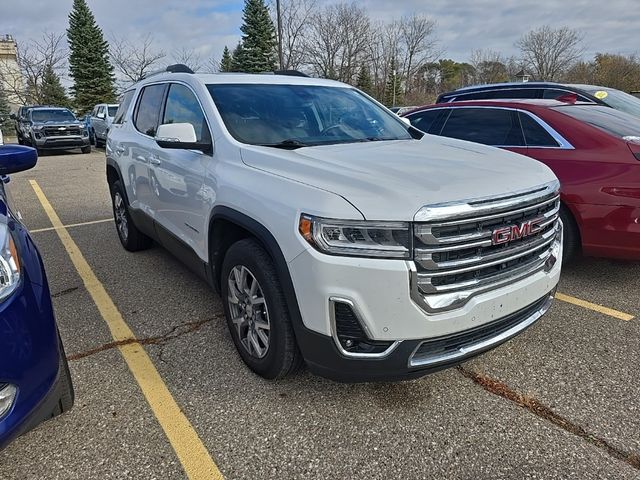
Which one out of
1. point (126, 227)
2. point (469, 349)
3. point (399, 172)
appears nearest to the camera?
point (469, 349)

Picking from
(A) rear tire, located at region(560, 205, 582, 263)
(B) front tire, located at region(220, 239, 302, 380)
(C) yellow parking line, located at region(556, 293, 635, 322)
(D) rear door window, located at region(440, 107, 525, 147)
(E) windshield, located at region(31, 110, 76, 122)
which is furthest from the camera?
(E) windshield, located at region(31, 110, 76, 122)

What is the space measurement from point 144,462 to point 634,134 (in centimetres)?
452

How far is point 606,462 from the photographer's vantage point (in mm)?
2150

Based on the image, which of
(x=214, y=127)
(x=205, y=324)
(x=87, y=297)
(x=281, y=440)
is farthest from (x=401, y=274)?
(x=87, y=297)

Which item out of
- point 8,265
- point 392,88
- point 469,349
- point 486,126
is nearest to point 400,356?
point 469,349

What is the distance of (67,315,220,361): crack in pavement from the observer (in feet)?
10.3

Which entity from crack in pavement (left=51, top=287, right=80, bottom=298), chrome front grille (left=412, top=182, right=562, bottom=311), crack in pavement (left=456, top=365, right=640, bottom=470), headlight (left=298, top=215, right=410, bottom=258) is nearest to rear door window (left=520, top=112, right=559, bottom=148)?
chrome front grille (left=412, top=182, right=562, bottom=311)

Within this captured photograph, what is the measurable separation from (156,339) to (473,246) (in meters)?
2.29

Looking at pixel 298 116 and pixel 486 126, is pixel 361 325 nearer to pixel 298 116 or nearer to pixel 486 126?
pixel 298 116

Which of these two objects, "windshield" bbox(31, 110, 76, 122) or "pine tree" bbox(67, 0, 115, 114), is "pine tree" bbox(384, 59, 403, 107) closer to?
"pine tree" bbox(67, 0, 115, 114)

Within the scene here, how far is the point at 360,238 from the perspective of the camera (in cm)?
210

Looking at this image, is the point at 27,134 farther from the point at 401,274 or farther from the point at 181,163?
the point at 401,274

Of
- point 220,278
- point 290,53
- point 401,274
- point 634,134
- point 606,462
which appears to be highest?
point 290,53

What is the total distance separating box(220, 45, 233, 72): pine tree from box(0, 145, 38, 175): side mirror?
4429 centimetres
